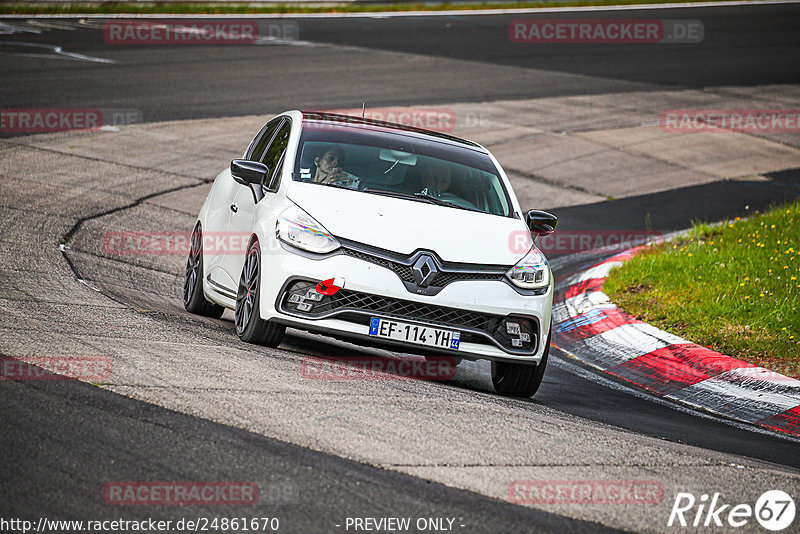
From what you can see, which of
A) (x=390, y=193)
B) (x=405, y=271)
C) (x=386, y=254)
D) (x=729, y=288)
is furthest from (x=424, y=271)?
(x=729, y=288)

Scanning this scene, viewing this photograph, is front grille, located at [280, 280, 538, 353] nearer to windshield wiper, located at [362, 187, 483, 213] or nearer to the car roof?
windshield wiper, located at [362, 187, 483, 213]

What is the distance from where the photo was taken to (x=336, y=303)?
7047 mm

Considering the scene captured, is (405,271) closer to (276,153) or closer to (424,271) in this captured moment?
(424,271)

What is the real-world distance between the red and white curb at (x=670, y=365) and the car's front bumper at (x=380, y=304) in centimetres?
203

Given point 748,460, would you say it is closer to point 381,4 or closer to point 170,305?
point 170,305

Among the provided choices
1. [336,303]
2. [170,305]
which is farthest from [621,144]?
[336,303]

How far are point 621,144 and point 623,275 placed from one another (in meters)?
8.35

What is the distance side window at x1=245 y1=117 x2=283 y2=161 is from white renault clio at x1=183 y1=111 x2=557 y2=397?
1.80 ft

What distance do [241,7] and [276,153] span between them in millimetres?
23606

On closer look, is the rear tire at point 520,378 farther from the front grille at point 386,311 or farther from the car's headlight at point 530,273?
the front grille at point 386,311

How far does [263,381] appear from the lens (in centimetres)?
617

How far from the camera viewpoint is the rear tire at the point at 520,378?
7582 mm

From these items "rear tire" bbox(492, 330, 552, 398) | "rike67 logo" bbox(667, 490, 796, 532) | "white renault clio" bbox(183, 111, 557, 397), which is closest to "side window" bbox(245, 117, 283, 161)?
"white renault clio" bbox(183, 111, 557, 397)

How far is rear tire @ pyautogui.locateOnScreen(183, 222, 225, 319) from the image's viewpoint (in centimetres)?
906
